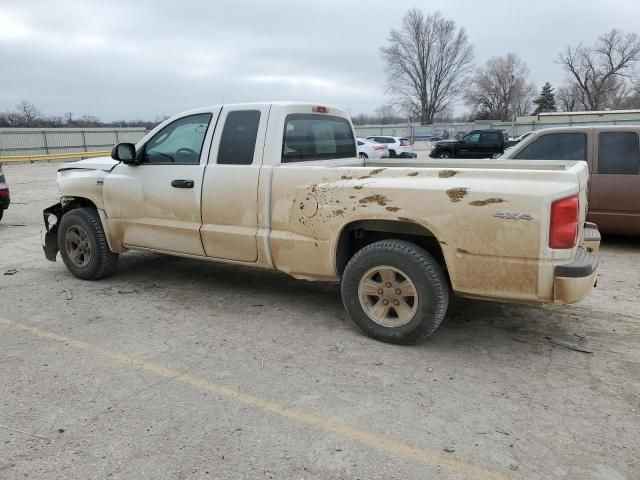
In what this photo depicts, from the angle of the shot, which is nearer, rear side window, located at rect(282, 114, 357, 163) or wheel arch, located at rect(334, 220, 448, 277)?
wheel arch, located at rect(334, 220, 448, 277)

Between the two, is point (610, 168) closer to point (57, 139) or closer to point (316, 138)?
point (316, 138)

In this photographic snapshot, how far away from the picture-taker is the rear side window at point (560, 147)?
23.5 feet

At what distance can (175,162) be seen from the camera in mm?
5039

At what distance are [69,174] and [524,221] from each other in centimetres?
489

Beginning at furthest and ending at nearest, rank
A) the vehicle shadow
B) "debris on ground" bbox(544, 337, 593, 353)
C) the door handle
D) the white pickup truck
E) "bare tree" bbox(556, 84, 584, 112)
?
"bare tree" bbox(556, 84, 584, 112), the door handle, the vehicle shadow, "debris on ground" bbox(544, 337, 593, 353), the white pickup truck

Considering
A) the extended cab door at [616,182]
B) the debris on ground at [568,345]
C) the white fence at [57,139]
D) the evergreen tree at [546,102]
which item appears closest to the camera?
the debris on ground at [568,345]

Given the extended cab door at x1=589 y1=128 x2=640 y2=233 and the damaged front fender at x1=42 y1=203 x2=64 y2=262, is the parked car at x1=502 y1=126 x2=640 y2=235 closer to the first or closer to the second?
the extended cab door at x1=589 y1=128 x2=640 y2=233

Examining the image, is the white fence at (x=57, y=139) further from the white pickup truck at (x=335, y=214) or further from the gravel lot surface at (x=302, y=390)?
the gravel lot surface at (x=302, y=390)

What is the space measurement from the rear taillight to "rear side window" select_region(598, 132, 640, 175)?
4452 mm

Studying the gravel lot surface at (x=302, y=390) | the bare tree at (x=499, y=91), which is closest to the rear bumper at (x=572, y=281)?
the gravel lot surface at (x=302, y=390)

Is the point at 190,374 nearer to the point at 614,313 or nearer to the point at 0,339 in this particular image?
the point at 0,339

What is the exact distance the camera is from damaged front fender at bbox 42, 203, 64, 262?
6.03 m

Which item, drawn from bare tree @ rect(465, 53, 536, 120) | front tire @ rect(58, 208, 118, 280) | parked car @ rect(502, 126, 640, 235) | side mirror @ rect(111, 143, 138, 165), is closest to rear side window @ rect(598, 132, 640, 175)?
parked car @ rect(502, 126, 640, 235)

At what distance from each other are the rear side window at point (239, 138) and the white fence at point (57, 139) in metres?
30.9
